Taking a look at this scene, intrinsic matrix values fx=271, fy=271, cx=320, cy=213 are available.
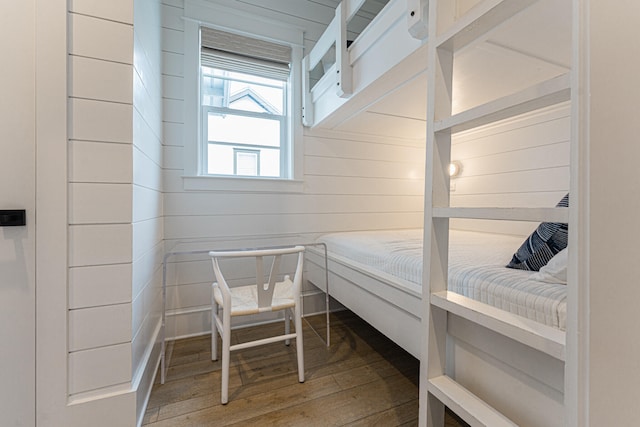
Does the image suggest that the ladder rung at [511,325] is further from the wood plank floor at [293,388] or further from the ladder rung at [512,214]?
the wood plank floor at [293,388]

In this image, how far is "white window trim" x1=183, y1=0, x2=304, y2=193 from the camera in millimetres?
2016

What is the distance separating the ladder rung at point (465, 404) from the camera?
725mm

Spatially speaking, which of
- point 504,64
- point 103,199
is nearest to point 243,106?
point 103,199

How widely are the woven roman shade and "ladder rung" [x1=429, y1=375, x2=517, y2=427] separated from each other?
2.39 metres

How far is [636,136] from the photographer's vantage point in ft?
1.58

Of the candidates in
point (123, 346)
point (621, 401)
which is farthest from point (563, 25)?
point (123, 346)

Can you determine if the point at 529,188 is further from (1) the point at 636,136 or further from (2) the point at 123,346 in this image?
(2) the point at 123,346

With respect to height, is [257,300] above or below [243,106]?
below

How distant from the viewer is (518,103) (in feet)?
2.13

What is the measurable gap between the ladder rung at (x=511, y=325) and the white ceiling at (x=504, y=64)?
0.84 meters

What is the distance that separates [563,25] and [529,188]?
1.34m

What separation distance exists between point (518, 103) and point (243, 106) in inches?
82.3

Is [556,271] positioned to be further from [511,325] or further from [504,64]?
[504,64]

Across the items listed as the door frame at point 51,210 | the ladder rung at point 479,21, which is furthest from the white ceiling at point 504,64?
the door frame at point 51,210
